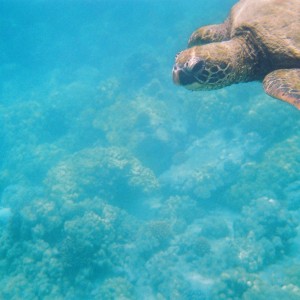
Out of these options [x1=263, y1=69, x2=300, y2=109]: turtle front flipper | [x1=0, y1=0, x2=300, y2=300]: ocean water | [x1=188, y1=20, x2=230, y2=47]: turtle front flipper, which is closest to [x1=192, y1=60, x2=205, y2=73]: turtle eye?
[x1=263, y1=69, x2=300, y2=109]: turtle front flipper

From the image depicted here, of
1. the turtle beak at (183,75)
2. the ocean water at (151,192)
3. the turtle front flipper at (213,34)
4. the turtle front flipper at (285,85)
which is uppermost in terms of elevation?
the turtle front flipper at (213,34)

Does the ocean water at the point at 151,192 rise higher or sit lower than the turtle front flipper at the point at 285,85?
lower

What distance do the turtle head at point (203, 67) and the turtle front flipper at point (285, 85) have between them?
18.3 inches

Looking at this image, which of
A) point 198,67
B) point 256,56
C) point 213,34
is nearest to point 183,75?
point 198,67

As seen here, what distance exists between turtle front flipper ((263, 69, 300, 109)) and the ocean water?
5195 mm

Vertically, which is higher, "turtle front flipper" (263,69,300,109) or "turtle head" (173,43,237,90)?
"turtle head" (173,43,237,90)

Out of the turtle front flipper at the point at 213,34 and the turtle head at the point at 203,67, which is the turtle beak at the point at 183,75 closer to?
the turtle head at the point at 203,67

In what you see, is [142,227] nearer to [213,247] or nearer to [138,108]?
[213,247]

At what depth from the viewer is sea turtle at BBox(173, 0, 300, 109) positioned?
2922 mm

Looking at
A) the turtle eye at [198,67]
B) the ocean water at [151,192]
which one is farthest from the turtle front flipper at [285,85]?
the ocean water at [151,192]

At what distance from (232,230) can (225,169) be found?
7.84ft

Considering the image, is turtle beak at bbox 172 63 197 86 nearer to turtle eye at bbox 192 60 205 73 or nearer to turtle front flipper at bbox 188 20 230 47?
turtle eye at bbox 192 60 205 73

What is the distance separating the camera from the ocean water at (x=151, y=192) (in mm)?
7355

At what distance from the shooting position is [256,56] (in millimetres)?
3289
